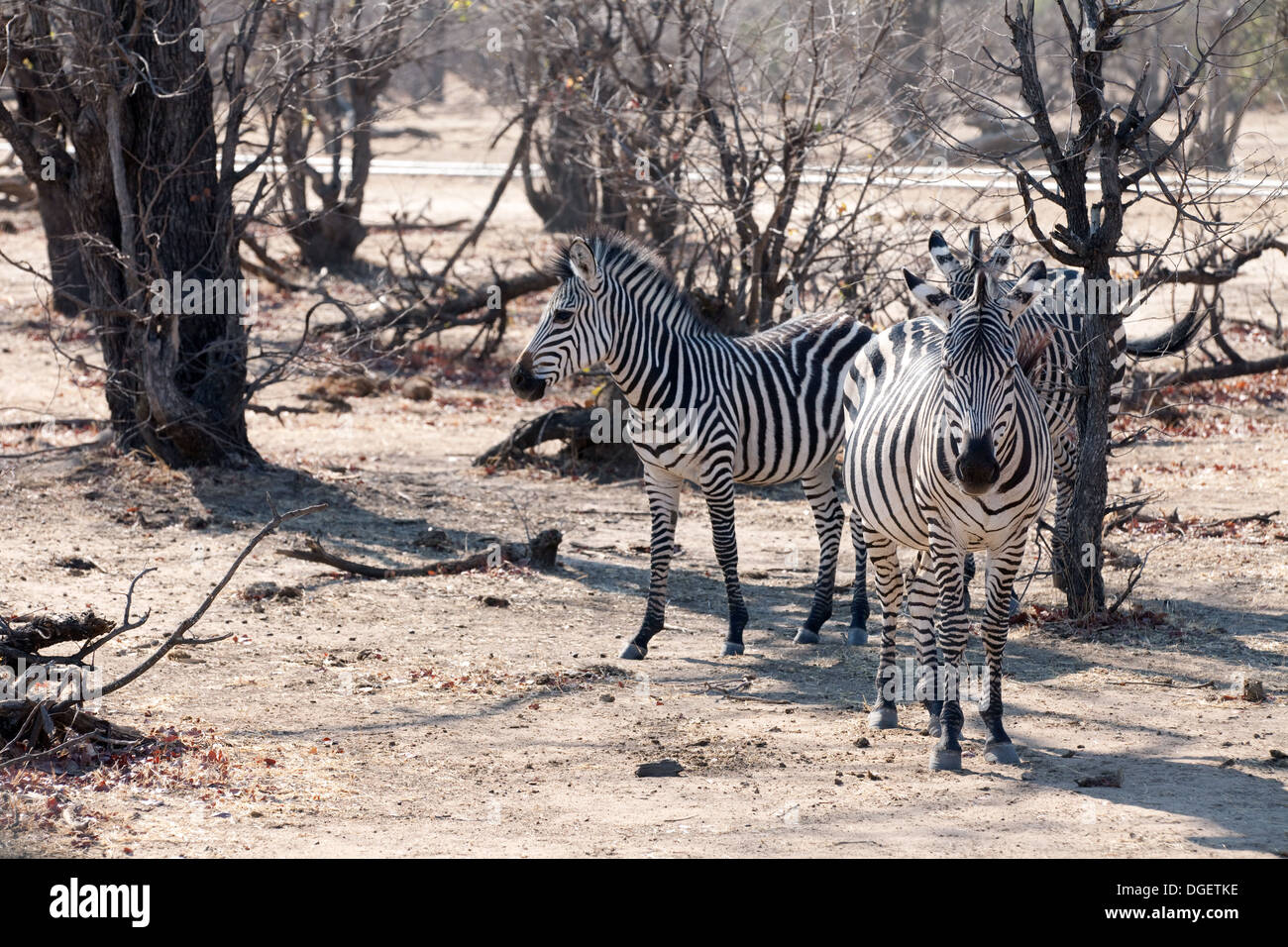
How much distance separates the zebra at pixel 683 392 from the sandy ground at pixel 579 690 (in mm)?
673

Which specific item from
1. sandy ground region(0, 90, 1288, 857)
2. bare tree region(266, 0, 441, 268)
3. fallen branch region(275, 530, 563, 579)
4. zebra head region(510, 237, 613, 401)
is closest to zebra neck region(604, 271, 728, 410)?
zebra head region(510, 237, 613, 401)

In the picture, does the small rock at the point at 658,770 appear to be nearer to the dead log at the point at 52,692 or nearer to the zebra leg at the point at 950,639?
the zebra leg at the point at 950,639

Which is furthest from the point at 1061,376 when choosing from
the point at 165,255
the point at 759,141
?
the point at 165,255

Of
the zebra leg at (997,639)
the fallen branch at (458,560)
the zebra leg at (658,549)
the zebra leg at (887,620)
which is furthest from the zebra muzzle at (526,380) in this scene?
the zebra leg at (997,639)

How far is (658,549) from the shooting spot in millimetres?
8195

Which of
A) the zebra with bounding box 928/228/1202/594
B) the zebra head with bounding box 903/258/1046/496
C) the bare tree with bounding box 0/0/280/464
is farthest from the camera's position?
the bare tree with bounding box 0/0/280/464

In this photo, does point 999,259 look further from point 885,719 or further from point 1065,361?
point 1065,361

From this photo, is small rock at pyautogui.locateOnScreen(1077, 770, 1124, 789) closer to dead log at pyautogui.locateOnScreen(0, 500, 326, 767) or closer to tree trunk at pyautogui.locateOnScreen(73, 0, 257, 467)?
dead log at pyautogui.locateOnScreen(0, 500, 326, 767)

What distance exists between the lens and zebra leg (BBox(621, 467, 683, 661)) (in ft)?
26.3

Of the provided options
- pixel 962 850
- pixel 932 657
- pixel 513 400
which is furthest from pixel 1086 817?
pixel 513 400

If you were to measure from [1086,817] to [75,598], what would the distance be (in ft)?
20.1

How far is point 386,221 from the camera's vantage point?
1075 inches

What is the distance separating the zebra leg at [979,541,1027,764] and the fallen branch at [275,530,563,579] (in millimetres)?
4084

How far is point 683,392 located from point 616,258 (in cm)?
94
